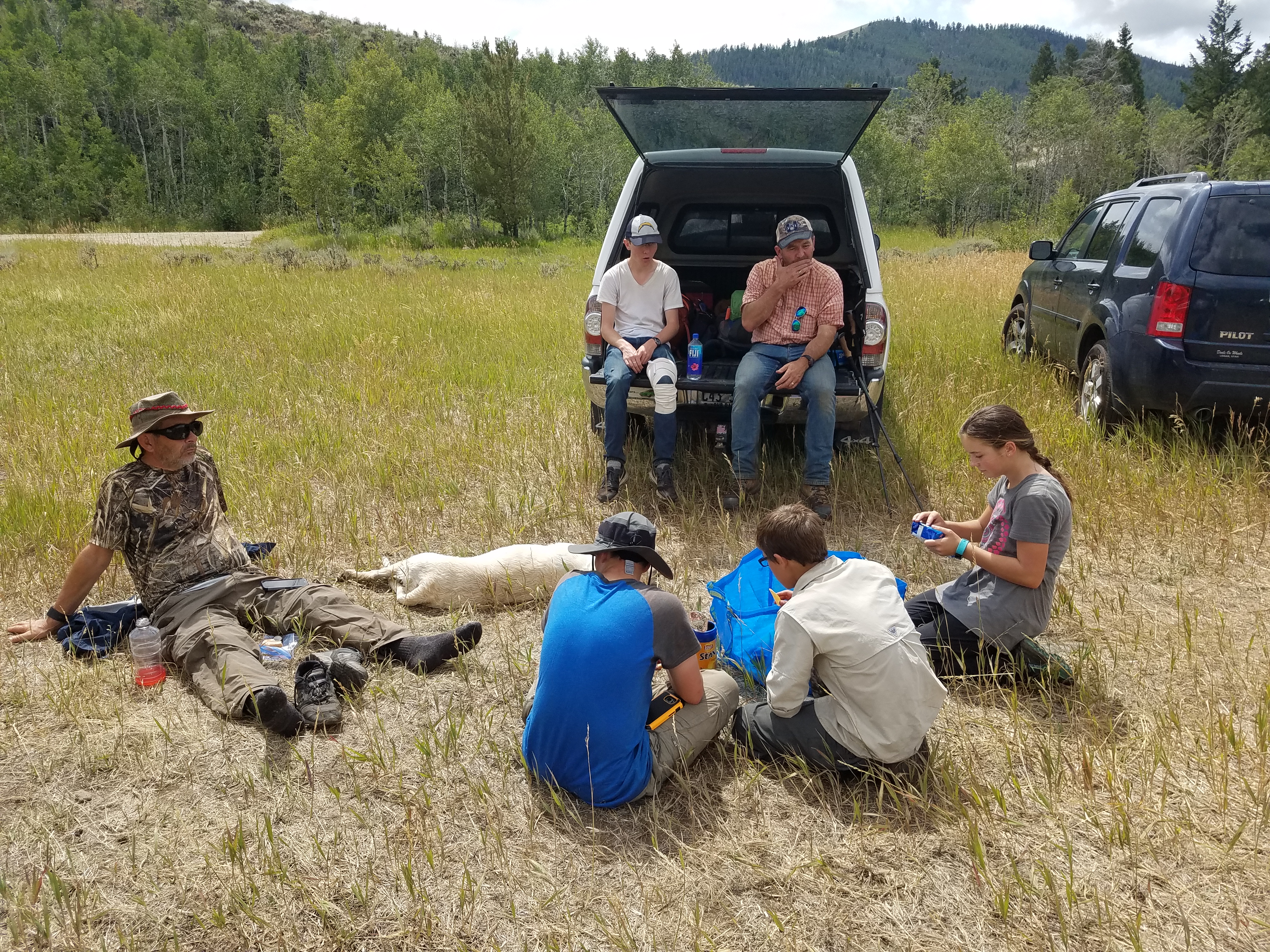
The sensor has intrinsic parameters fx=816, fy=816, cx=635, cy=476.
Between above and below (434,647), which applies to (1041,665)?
above

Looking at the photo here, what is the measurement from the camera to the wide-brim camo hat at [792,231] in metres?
4.96

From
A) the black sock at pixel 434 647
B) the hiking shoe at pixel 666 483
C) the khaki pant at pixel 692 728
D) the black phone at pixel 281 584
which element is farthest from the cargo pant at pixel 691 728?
the hiking shoe at pixel 666 483

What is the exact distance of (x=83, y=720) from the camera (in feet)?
10.2

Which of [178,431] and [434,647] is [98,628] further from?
[434,647]

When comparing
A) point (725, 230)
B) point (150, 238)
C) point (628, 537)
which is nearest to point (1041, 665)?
point (628, 537)

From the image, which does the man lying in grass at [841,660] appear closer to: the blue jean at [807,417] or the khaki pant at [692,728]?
the khaki pant at [692,728]

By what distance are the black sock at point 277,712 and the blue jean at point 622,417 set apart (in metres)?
2.65

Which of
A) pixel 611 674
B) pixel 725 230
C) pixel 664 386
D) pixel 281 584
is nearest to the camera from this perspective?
pixel 611 674

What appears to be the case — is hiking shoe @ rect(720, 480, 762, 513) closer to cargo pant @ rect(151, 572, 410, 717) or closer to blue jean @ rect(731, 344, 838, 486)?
blue jean @ rect(731, 344, 838, 486)

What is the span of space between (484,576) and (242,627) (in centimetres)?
110

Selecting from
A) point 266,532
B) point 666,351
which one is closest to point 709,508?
point 666,351

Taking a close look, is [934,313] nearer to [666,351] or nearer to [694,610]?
[666,351]

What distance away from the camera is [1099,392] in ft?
20.0

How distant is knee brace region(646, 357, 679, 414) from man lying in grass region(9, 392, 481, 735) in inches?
80.8
